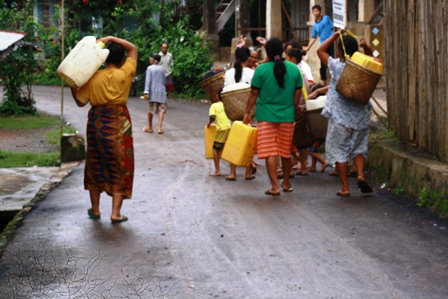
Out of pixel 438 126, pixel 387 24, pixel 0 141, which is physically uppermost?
pixel 387 24

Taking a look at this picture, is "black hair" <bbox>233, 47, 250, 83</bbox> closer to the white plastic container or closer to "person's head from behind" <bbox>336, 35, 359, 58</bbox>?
"person's head from behind" <bbox>336, 35, 359, 58</bbox>

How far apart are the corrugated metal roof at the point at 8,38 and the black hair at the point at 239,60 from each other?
3.17 meters

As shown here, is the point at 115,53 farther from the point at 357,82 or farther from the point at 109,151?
the point at 357,82

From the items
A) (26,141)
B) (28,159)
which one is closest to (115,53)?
(28,159)

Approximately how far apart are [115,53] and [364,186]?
10.5ft

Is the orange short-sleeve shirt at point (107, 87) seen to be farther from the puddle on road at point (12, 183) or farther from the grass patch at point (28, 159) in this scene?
the grass patch at point (28, 159)

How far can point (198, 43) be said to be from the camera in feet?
91.2

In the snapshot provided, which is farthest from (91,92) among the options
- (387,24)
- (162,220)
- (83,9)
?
(83,9)

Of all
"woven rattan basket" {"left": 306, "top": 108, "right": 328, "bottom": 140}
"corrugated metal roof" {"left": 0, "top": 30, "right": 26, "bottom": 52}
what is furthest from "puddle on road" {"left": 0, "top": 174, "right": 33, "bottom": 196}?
"woven rattan basket" {"left": 306, "top": 108, "right": 328, "bottom": 140}

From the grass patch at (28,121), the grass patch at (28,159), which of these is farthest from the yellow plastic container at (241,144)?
the grass patch at (28,121)

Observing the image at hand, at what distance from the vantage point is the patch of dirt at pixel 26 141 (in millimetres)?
16047

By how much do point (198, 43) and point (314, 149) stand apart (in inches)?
672

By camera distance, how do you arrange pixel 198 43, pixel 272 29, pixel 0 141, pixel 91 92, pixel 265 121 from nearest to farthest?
pixel 91 92 → pixel 265 121 → pixel 0 141 → pixel 272 29 → pixel 198 43

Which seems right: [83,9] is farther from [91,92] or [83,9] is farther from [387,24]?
[91,92]
